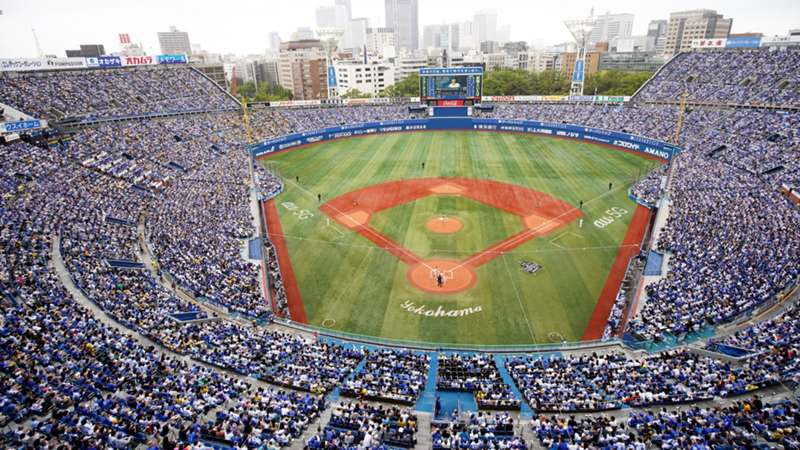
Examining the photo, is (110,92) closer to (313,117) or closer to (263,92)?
(313,117)

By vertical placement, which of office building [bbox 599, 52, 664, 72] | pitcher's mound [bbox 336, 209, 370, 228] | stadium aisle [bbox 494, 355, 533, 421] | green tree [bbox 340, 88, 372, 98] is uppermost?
office building [bbox 599, 52, 664, 72]

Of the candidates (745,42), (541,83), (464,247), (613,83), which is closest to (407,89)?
(541,83)

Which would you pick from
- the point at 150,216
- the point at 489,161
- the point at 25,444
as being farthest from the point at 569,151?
the point at 25,444

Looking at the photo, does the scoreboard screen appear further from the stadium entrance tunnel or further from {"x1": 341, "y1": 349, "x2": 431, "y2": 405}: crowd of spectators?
{"x1": 341, "y1": 349, "x2": 431, "y2": 405}: crowd of spectators

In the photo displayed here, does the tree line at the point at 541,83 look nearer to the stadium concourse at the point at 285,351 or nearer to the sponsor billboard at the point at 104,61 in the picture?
the sponsor billboard at the point at 104,61

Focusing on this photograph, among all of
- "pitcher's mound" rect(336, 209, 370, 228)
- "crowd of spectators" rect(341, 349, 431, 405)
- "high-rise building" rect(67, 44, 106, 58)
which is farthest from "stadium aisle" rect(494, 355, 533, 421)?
"high-rise building" rect(67, 44, 106, 58)

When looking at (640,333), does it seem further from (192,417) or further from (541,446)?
(192,417)

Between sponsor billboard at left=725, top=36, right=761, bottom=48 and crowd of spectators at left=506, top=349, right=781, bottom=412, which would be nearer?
crowd of spectators at left=506, top=349, right=781, bottom=412
